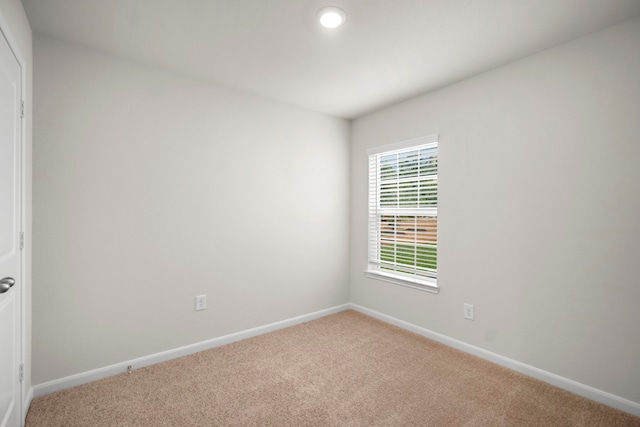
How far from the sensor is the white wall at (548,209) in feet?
6.53

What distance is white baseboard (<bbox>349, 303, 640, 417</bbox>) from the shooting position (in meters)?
1.98

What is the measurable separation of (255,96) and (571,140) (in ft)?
8.72

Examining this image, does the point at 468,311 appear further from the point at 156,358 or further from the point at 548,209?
the point at 156,358

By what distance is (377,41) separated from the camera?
2189 millimetres

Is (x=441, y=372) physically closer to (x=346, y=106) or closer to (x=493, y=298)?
(x=493, y=298)

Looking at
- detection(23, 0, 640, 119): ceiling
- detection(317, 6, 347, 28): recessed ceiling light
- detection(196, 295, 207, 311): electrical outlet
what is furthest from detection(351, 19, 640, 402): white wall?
detection(196, 295, 207, 311): electrical outlet

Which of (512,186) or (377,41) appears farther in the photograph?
(512,186)

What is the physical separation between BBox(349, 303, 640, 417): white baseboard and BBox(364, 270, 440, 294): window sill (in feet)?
1.31

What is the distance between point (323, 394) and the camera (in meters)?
2.15

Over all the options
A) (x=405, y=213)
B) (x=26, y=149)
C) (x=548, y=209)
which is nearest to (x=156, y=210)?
(x=26, y=149)

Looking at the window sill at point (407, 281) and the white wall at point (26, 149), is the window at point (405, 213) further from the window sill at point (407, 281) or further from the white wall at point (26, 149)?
the white wall at point (26, 149)

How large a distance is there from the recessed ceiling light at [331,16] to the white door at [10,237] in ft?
5.17

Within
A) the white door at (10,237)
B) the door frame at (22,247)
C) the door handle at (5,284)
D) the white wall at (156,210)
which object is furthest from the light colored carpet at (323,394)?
the door handle at (5,284)

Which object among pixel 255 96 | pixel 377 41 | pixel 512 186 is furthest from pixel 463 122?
pixel 255 96
